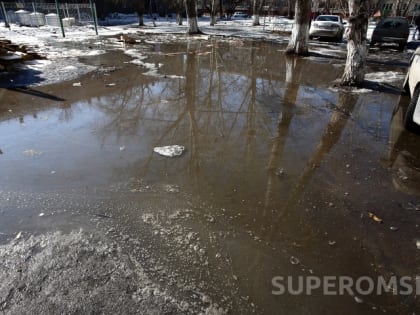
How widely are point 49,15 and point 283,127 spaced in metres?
27.9

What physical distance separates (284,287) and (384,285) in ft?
2.60

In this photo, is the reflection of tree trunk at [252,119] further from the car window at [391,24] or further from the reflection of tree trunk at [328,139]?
the car window at [391,24]

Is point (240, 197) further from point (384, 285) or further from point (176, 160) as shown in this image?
point (384, 285)

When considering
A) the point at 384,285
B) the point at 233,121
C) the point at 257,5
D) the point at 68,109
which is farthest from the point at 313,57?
the point at 257,5

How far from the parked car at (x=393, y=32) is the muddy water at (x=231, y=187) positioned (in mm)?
10761

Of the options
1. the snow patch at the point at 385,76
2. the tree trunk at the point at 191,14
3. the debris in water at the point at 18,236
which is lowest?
the debris in water at the point at 18,236

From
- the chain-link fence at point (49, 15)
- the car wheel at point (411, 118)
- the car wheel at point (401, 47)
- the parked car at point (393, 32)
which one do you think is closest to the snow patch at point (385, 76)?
the car wheel at point (411, 118)

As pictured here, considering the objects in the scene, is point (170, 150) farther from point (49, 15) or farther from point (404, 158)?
point (49, 15)

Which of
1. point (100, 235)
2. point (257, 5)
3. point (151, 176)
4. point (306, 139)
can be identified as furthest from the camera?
point (257, 5)

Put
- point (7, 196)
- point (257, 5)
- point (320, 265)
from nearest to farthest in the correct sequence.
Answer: point (320, 265) < point (7, 196) < point (257, 5)

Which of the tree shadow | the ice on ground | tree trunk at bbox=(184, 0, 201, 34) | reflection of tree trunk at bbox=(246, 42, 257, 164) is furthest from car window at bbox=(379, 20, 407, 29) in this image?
the ice on ground

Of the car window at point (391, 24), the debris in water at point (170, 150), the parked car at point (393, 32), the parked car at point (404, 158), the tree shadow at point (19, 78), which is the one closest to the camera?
the parked car at point (404, 158)

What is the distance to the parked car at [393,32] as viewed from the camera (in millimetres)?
14812

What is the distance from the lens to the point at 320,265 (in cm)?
242
